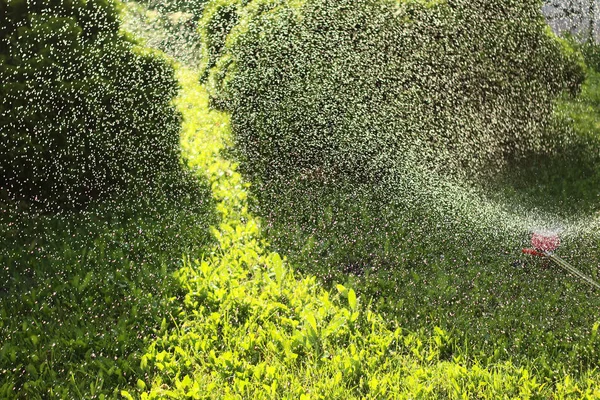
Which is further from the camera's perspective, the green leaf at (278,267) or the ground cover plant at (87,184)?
the green leaf at (278,267)

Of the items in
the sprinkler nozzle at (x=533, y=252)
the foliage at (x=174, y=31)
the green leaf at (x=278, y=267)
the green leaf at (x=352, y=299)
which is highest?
the sprinkler nozzle at (x=533, y=252)

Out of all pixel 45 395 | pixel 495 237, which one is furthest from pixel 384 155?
pixel 45 395

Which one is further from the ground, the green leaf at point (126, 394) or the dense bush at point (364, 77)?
the dense bush at point (364, 77)

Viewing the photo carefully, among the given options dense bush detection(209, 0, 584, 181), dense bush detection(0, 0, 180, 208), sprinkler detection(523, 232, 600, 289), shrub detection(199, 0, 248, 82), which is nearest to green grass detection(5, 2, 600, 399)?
sprinkler detection(523, 232, 600, 289)

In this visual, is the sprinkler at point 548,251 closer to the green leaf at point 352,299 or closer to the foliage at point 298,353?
the foliage at point 298,353

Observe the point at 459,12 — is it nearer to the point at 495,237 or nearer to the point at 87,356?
the point at 495,237

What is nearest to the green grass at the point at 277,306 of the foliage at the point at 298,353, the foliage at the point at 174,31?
the foliage at the point at 298,353

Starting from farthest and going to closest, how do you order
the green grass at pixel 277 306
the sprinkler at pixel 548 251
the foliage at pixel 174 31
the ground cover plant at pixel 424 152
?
1. the foliage at pixel 174 31
2. the sprinkler at pixel 548 251
3. the ground cover plant at pixel 424 152
4. the green grass at pixel 277 306
